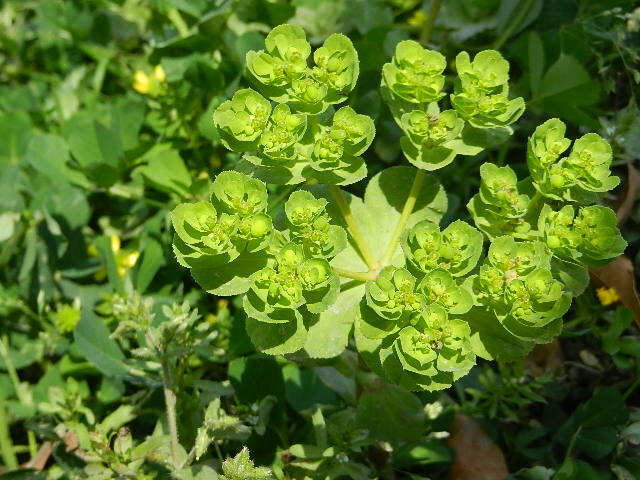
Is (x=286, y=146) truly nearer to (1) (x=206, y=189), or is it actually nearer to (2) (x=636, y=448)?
(1) (x=206, y=189)

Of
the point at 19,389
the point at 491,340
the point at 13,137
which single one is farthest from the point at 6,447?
the point at 491,340

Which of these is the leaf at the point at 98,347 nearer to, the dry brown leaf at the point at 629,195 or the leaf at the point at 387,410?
the leaf at the point at 387,410

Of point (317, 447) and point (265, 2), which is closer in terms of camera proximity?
point (317, 447)

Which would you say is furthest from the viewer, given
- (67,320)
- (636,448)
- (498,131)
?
(67,320)

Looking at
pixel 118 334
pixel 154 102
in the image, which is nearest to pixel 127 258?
pixel 154 102

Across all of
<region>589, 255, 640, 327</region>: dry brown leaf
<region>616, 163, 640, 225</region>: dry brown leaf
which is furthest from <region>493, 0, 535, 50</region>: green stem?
<region>589, 255, 640, 327</region>: dry brown leaf

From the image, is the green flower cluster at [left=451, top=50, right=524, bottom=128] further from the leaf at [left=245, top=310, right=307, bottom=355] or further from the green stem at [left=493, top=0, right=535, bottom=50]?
the green stem at [left=493, top=0, right=535, bottom=50]
